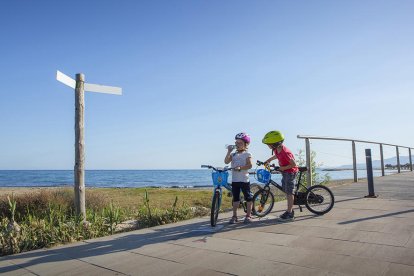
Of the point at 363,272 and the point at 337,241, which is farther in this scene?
the point at 337,241

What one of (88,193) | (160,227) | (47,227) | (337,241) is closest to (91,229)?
(47,227)

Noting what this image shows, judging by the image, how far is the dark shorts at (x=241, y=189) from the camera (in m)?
6.39

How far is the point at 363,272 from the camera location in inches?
137

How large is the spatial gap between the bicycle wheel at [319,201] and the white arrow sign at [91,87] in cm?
427

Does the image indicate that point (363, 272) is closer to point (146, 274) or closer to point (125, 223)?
point (146, 274)

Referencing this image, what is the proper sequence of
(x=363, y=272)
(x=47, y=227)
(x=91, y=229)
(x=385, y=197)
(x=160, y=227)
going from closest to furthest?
(x=363, y=272) < (x=47, y=227) < (x=91, y=229) < (x=160, y=227) < (x=385, y=197)

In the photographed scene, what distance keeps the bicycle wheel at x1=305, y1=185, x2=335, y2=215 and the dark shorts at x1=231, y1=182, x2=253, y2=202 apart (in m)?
1.25

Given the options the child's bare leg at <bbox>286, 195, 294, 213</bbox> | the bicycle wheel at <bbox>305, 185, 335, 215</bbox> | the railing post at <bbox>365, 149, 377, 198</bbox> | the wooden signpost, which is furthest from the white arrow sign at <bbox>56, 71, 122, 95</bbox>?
the railing post at <bbox>365, 149, 377, 198</bbox>

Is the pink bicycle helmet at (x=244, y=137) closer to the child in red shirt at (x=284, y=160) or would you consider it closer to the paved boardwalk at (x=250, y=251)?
the child in red shirt at (x=284, y=160)

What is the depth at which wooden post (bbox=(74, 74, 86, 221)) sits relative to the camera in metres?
6.57

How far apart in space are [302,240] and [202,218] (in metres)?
2.70

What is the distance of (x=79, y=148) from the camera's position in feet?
21.8

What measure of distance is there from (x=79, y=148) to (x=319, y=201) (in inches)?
182

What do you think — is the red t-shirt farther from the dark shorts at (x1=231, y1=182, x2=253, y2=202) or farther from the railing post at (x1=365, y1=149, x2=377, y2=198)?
the railing post at (x1=365, y1=149, x2=377, y2=198)
